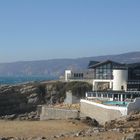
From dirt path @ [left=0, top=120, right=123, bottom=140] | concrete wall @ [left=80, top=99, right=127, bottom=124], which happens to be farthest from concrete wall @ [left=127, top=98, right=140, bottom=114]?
dirt path @ [left=0, top=120, right=123, bottom=140]

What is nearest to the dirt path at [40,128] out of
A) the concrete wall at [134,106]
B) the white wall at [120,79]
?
the concrete wall at [134,106]

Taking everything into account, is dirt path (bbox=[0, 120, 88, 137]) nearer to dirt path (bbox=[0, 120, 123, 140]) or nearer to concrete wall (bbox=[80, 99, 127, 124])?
dirt path (bbox=[0, 120, 123, 140])

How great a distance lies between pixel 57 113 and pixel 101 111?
7698 millimetres

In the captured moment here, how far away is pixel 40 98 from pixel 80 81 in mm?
6506

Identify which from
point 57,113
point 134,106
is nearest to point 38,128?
point 134,106

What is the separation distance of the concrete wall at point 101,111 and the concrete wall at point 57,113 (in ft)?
3.13

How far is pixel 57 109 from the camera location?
188 feet

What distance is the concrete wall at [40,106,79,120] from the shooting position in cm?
5559

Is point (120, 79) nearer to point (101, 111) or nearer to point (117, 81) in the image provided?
point (117, 81)

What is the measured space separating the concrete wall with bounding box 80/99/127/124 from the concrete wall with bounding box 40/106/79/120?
3.13 feet

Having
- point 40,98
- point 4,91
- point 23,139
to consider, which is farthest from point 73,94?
point 23,139

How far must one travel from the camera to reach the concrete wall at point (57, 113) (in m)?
55.6

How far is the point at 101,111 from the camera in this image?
50.7 meters

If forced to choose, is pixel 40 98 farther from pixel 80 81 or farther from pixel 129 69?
pixel 129 69
